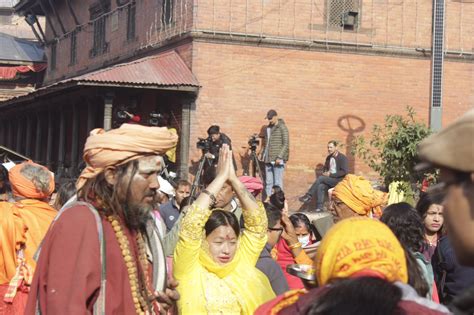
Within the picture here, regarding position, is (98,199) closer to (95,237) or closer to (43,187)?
(95,237)

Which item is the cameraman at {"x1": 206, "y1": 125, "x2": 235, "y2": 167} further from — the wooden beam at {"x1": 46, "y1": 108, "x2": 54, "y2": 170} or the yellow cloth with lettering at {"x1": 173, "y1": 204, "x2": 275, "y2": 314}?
the yellow cloth with lettering at {"x1": 173, "y1": 204, "x2": 275, "y2": 314}

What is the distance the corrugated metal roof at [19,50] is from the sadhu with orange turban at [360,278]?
43.0 meters

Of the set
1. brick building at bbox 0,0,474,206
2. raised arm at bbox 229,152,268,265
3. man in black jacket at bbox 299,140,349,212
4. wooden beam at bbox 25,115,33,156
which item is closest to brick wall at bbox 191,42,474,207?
brick building at bbox 0,0,474,206

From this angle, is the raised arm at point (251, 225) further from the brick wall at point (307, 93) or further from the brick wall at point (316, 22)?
the brick wall at point (316, 22)

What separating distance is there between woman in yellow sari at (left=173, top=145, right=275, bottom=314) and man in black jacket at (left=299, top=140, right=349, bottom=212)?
15.1m

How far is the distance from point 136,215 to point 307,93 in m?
19.0

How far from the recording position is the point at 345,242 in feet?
11.0

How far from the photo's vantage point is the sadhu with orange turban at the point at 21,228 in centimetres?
700

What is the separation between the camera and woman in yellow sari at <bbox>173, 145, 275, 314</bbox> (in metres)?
5.64

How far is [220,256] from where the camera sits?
588 centimetres

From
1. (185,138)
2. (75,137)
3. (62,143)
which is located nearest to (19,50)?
(62,143)

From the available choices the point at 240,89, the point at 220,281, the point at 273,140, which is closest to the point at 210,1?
the point at 240,89

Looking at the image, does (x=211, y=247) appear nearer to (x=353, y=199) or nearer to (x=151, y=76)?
(x=353, y=199)

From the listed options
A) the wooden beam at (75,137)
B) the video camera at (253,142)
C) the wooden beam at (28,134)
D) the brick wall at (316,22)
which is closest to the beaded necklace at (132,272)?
the video camera at (253,142)
